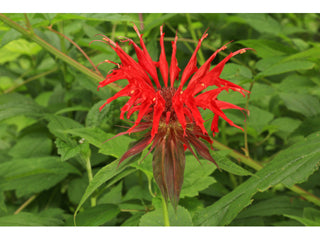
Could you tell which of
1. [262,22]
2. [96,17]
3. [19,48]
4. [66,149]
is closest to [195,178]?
[66,149]

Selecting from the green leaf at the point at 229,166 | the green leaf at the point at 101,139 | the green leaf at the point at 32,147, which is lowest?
the green leaf at the point at 32,147

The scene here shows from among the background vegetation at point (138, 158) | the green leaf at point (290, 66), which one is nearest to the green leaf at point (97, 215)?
the background vegetation at point (138, 158)

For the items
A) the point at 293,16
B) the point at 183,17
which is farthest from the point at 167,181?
the point at 293,16

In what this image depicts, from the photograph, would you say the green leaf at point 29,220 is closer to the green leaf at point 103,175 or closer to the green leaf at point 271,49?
the green leaf at point 103,175

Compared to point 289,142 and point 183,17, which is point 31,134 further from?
point 289,142

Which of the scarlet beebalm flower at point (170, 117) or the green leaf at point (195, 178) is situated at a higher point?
the scarlet beebalm flower at point (170, 117)

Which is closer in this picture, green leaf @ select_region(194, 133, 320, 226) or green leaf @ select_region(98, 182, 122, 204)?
green leaf @ select_region(194, 133, 320, 226)

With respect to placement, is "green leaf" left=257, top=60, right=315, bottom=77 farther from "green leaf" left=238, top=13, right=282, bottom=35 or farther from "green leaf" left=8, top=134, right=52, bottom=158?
"green leaf" left=8, top=134, right=52, bottom=158

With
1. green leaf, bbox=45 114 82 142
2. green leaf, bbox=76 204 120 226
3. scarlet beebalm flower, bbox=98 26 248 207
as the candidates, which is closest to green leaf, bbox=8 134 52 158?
green leaf, bbox=45 114 82 142

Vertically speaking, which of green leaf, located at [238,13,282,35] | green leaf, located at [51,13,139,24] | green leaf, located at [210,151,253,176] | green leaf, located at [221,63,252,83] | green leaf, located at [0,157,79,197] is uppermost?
green leaf, located at [238,13,282,35]
